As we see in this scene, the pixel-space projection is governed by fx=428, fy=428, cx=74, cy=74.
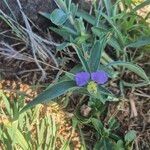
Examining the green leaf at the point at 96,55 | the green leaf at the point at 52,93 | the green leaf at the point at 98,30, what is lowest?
the green leaf at the point at 52,93

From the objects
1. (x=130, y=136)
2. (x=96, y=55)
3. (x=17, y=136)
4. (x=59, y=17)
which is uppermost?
(x=59, y=17)

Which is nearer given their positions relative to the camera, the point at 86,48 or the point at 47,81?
the point at 86,48

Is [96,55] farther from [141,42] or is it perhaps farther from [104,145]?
[104,145]

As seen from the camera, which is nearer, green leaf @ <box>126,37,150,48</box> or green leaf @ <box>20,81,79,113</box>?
green leaf @ <box>20,81,79,113</box>

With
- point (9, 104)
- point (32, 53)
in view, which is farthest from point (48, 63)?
point (9, 104)

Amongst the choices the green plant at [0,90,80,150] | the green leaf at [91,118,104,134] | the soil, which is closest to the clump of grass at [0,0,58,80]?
the soil

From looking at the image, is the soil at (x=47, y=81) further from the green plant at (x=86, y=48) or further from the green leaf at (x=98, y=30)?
the green leaf at (x=98, y=30)

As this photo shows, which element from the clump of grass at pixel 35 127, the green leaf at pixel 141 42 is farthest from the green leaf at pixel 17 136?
the green leaf at pixel 141 42

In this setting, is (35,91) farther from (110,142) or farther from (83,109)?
(110,142)

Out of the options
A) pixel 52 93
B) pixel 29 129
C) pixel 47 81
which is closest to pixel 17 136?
pixel 29 129

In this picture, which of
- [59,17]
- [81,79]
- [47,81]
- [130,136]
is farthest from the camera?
[47,81]

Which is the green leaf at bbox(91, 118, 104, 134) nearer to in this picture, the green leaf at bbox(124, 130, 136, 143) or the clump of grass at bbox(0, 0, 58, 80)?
the green leaf at bbox(124, 130, 136, 143)
